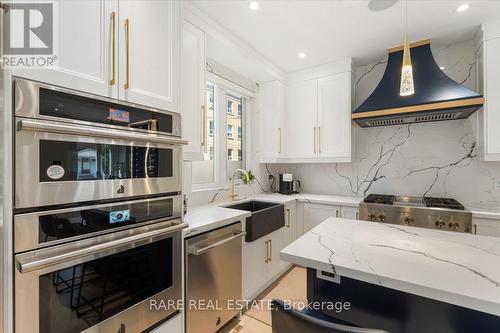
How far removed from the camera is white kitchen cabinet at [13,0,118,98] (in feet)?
3.06

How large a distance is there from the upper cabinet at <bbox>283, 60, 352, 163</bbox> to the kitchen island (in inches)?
68.9

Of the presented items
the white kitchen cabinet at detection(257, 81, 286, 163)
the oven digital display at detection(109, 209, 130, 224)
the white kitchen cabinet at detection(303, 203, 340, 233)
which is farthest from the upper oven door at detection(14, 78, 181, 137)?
the white kitchen cabinet at detection(303, 203, 340, 233)

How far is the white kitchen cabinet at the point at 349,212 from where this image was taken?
2.60 metres

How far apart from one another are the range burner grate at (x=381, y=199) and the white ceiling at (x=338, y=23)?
1.69m

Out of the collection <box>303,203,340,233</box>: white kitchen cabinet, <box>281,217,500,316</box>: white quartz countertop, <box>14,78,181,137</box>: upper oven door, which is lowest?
<box>303,203,340,233</box>: white kitchen cabinet

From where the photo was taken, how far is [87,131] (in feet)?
3.18

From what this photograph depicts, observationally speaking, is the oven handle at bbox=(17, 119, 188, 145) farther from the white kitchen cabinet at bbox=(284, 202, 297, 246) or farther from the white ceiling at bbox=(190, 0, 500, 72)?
the white kitchen cabinet at bbox=(284, 202, 297, 246)

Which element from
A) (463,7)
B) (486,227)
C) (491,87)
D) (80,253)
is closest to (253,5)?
(463,7)

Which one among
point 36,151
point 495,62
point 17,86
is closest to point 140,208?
point 36,151

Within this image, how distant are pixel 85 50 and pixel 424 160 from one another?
3.27 m

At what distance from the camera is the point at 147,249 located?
4.11 feet

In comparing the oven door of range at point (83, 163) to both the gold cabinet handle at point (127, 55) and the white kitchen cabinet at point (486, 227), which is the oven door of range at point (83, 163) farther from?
the white kitchen cabinet at point (486, 227)

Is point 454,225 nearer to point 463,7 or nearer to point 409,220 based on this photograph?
point 409,220

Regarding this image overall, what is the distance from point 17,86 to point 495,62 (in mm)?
3384
